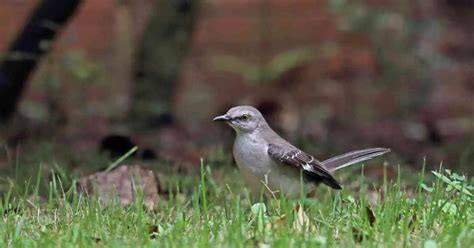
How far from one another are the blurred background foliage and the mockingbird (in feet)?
4.23

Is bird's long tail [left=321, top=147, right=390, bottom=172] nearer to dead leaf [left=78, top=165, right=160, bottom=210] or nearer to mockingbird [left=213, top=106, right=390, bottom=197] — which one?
mockingbird [left=213, top=106, right=390, bottom=197]

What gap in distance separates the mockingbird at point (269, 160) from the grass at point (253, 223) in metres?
→ 0.59

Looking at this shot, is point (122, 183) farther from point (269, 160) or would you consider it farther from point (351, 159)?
point (351, 159)

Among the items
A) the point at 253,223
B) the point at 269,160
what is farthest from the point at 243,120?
the point at 253,223

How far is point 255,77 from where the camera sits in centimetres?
1342

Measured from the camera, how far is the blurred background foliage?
→ 34.1 ft

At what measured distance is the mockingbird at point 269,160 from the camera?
6938 mm

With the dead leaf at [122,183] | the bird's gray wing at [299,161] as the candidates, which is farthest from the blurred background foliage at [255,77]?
the bird's gray wing at [299,161]

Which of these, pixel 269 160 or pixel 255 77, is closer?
pixel 269 160

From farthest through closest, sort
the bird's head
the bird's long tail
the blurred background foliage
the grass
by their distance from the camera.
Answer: the blurred background foliage < the bird's long tail < the bird's head < the grass

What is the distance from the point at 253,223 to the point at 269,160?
60.6 inches

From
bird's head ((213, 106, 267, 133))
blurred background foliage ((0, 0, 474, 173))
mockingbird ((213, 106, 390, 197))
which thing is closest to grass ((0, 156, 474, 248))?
mockingbird ((213, 106, 390, 197))

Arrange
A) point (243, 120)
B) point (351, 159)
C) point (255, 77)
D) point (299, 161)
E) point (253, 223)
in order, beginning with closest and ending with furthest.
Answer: point (253, 223), point (299, 161), point (243, 120), point (351, 159), point (255, 77)

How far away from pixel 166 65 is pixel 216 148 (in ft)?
5.43
